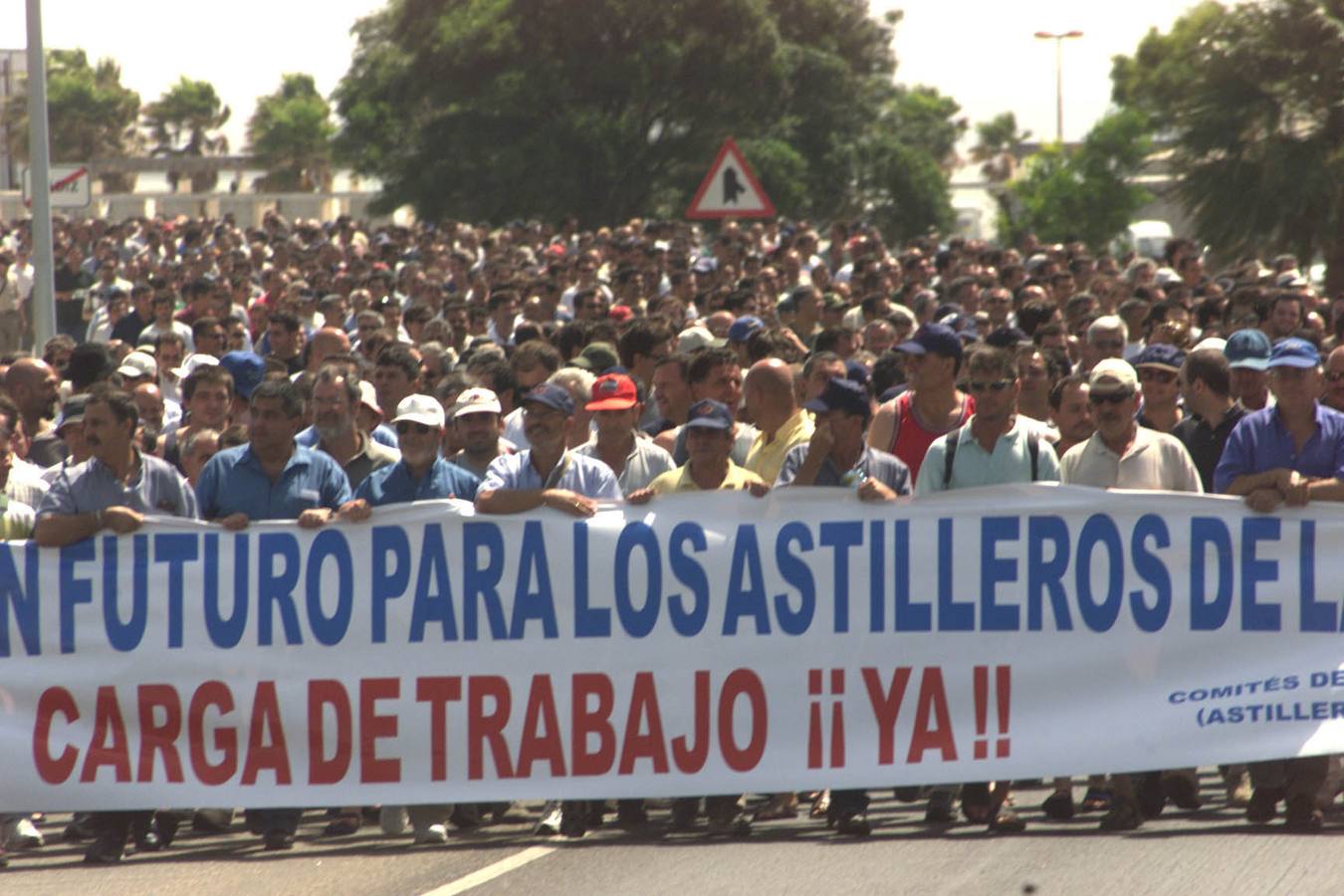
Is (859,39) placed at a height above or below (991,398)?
above

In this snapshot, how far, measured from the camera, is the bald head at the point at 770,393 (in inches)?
384

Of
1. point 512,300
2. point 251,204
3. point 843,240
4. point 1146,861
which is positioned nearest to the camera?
point 1146,861

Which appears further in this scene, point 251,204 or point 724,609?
point 251,204

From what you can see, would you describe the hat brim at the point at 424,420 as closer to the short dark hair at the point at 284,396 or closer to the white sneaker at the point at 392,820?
the short dark hair at the point at 284,396

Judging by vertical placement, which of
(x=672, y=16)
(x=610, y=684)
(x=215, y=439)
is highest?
(x=672, y=16)

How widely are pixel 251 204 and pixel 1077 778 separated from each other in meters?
82.4

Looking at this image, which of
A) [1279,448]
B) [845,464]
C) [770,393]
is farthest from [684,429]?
[1279,448]

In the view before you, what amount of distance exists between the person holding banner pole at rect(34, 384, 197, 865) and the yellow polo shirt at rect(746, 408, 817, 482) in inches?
95.3

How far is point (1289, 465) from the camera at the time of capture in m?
8.88

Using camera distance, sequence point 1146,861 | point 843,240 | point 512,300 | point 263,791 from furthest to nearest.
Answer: point 843,240
point 512,300
point 263,791
point 1146,861

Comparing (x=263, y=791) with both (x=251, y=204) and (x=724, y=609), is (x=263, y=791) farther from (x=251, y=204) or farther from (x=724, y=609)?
(x=251, y=204)

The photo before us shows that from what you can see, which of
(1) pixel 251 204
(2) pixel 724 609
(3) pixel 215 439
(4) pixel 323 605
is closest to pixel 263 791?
(4) pixel 323 605

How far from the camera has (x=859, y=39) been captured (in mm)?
62156

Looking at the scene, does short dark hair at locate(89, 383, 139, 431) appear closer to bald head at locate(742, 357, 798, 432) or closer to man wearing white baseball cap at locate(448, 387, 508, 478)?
man wearing white baseball cap at locate(448, 387, 508, 478)
